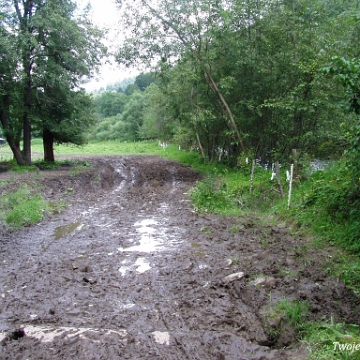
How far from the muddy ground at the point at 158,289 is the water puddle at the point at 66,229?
0.03 m

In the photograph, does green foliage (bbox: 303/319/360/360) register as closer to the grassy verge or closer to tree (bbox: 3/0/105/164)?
the grassy verge

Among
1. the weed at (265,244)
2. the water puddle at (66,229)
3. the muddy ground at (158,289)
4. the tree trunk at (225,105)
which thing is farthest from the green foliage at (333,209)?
the tree trunk at (225,105)

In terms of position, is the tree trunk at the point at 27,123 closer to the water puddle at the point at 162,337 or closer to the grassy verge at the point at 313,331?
the water puddle at the point at 162,337

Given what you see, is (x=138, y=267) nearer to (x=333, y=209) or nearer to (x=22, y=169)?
(x=333, y=209)

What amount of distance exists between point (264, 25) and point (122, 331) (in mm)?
15298

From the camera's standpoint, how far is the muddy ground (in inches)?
168

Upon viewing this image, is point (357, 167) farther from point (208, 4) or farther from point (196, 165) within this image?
point (196, 165)

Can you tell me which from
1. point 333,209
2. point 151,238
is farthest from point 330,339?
point 151,238

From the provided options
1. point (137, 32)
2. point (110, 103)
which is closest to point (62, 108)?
point (137, 32)

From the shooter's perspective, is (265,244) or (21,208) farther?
(21,208)

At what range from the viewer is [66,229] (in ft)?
32.3

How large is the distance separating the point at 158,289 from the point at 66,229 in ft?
15.6

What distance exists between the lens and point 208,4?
54.9ft

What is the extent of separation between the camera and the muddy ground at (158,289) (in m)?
4.27
